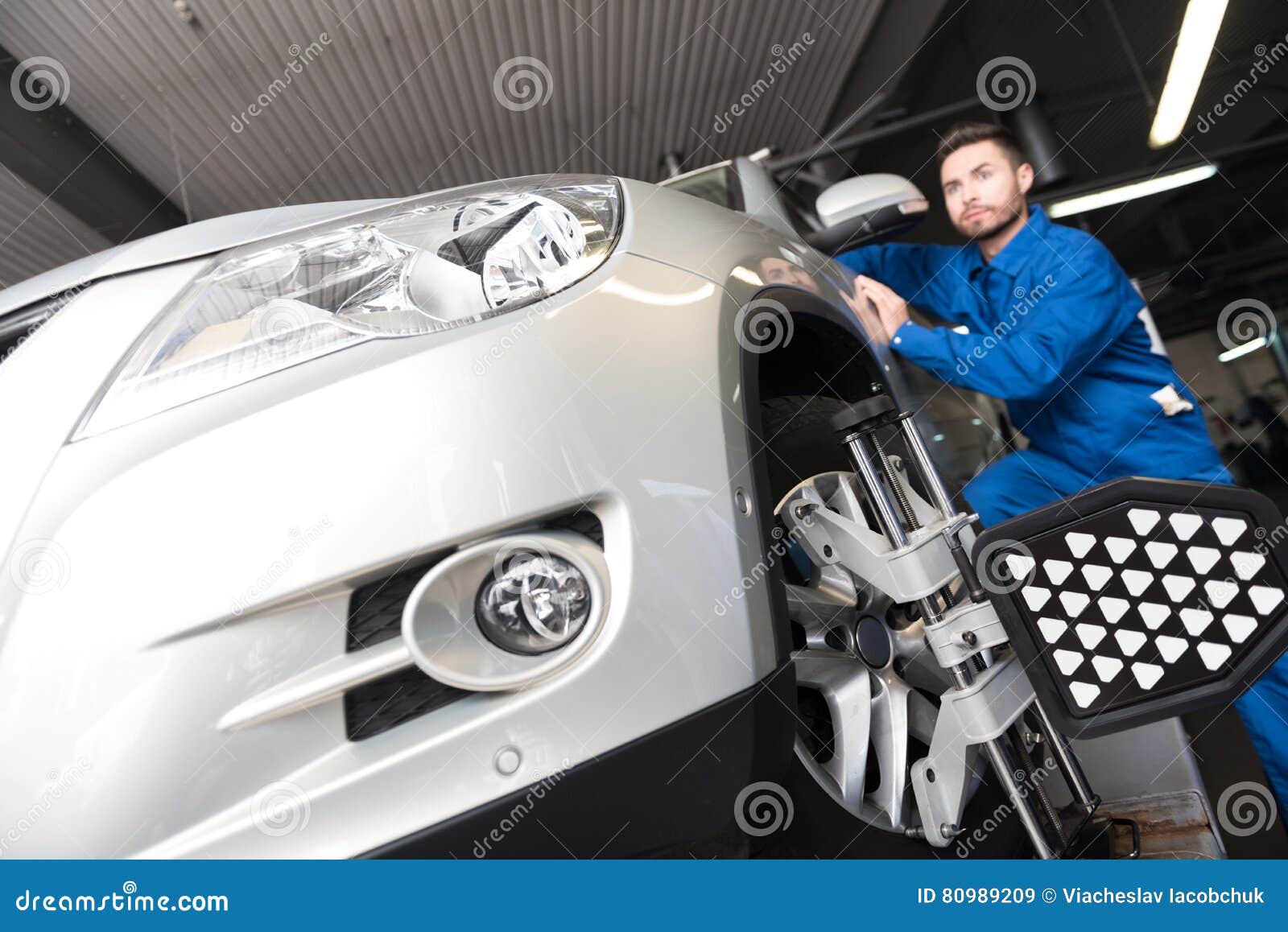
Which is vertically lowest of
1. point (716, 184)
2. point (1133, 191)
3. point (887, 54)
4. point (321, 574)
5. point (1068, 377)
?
point (321, 574)

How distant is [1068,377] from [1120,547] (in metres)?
1.10

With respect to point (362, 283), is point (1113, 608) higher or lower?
lower

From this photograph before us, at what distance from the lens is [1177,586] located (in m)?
1.07

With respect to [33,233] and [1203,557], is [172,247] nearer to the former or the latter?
[1203,557]

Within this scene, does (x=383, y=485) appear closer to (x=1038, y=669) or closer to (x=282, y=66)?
(x=1038, y=669)

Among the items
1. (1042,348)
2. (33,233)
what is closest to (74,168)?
(33,233)

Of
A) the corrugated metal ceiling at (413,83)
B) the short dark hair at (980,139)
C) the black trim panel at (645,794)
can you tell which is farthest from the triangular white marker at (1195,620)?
the corrugated metal ceiling at (413,83)

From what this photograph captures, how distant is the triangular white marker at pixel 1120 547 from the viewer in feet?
3.57

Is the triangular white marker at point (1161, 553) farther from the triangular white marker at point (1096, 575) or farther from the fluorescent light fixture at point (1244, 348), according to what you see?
the fluorescent light fixture at point (1244, 348)

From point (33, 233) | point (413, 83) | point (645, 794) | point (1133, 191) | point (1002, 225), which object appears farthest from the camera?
point (1133, 191)

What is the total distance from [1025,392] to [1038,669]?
39.3 inches

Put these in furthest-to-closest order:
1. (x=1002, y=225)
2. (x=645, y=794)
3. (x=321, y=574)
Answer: (x=1002, y=225) → (x=645, y=794) → (x=321, y=574)

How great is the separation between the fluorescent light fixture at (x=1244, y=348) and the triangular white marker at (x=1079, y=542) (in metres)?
8.15

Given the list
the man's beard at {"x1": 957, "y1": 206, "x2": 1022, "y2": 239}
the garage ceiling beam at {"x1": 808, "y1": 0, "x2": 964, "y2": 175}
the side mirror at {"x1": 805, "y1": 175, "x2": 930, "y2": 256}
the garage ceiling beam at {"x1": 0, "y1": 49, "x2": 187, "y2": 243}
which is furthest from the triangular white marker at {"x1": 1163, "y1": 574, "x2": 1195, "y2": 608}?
the garage ceiling beam at {"x1": 0, "y1": 49, "x2": 187, "y2": 243}
